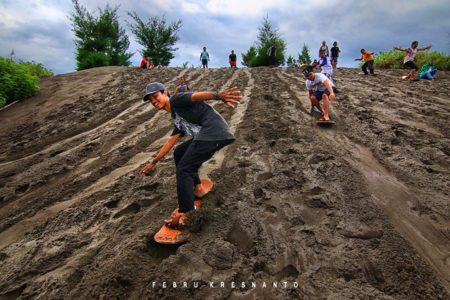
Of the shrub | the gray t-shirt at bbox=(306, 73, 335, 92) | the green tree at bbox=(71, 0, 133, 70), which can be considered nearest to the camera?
the gray t-shirt at bbox=(306, 73, 335, 92)

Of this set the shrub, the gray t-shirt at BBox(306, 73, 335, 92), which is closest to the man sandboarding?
the gray t-shirt at BBox(306, 73, 335, 92)

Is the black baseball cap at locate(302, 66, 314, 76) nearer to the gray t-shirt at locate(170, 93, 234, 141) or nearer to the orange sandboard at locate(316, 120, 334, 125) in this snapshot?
the orange sandboard at locate(316, 120, 334, 125)

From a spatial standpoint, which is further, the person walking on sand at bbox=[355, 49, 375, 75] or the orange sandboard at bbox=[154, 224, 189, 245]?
the person walking on sand at bbox=[355, 49, 375, 75]

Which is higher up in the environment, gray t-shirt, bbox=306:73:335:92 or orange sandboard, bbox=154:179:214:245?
gray t-shirt, bbox=306:73:335:92

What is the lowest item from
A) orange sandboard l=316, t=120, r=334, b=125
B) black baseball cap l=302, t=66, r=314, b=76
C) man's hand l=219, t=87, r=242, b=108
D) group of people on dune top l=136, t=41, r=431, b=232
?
orange sandboard l=316, t=120, r=334, b=125

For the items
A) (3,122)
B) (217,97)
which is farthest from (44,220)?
(3,122)

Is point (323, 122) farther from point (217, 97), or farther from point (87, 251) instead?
point (87, 251)

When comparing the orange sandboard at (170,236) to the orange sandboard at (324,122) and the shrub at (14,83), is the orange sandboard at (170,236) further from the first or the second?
the shrub at (14,83)

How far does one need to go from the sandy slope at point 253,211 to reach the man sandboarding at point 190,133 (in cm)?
20

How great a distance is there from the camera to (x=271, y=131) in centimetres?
549

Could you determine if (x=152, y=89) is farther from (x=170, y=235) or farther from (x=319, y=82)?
(x=319, y=82)

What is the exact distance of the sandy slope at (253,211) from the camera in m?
2.40

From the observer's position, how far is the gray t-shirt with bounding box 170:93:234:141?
297 cm

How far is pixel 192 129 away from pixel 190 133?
0.05 metres
